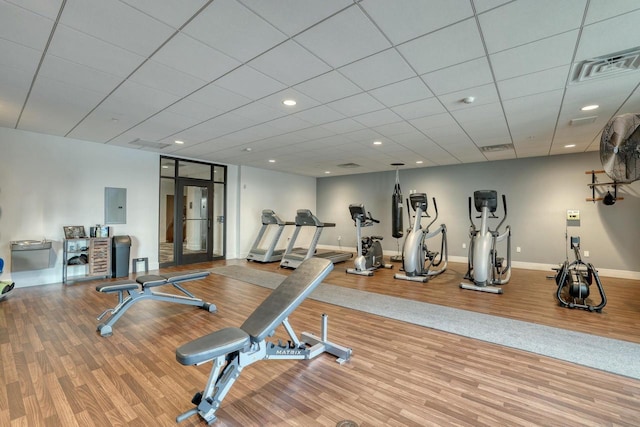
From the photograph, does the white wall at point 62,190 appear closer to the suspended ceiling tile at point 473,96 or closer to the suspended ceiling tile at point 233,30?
the suspended ceiling tile at point 233,30

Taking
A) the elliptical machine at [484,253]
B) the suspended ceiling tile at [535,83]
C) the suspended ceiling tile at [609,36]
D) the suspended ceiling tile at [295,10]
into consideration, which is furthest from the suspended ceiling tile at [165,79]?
the elliptical machine at [484,253]

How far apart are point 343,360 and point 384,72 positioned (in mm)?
2677

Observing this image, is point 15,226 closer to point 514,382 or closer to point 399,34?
point 399,34

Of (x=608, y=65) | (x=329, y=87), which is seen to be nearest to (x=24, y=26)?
(x=329, y=87)

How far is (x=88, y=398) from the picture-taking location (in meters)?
1.97

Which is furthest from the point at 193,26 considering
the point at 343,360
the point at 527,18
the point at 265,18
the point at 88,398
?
the point at 343,360

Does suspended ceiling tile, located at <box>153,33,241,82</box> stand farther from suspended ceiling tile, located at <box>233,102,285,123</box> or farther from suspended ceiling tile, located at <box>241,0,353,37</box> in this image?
suspended ceiling tile, located at <box>233,102,285,123</box>

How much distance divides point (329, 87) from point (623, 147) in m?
2.79

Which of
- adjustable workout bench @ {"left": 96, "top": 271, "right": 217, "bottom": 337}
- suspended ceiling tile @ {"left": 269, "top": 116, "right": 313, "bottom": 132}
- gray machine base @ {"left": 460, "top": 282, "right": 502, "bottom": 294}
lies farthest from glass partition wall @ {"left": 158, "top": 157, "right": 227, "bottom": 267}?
gray machine base @ {"left": 460, "top": 282, "right": 502, "bottom": 294}

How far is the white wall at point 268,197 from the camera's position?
27.1 feet

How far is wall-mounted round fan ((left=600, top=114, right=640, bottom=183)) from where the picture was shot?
98.7 inches

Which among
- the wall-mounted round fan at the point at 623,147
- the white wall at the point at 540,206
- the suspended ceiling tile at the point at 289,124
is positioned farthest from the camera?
the white wall at the point at 540,206

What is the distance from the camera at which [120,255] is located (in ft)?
18.5

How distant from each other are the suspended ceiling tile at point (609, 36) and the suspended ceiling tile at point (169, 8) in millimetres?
2749
